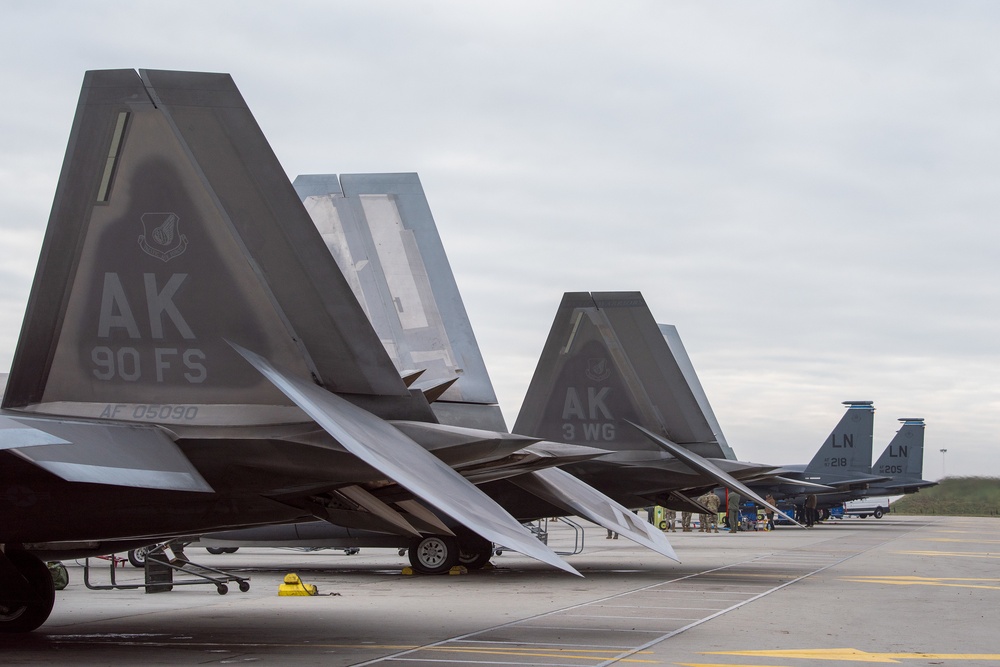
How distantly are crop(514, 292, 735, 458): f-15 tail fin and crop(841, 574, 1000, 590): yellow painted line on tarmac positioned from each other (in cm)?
418

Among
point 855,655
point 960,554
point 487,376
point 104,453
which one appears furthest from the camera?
point 960,554

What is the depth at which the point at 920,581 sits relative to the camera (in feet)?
60.0

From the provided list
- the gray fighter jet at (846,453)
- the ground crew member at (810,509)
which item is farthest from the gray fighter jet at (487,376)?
the gray fighter jet at (846,453)

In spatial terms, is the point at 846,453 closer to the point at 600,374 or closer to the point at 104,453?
the point at 600,374

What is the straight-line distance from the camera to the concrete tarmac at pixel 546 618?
966cm

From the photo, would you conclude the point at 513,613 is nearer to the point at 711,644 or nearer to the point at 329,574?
the point at 711,644

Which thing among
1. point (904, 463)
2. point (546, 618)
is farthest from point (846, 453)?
point (546, 618)

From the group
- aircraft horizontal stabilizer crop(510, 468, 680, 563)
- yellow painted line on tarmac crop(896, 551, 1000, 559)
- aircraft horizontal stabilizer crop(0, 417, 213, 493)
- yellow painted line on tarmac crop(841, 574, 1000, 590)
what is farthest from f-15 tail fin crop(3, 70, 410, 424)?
yellow painted line on tarmac crop(896, 551, 1000, 559)

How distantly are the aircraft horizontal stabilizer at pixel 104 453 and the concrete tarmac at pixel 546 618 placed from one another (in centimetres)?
169

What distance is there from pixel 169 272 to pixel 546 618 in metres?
5.71

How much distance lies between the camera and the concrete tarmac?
9656mm

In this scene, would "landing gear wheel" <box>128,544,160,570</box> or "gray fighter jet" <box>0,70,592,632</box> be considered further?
"landing gear wheel" <box>128,544,160,570</box>

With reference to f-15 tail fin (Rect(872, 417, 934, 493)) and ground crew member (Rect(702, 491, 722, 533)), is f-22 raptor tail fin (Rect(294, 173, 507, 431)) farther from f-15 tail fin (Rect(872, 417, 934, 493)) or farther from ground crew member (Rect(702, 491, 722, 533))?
f-15 tail fin (Rect(872, 417, 934, 493))

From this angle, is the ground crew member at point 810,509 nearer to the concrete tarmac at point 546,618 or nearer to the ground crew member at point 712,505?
the ground crew member at point 712,505
